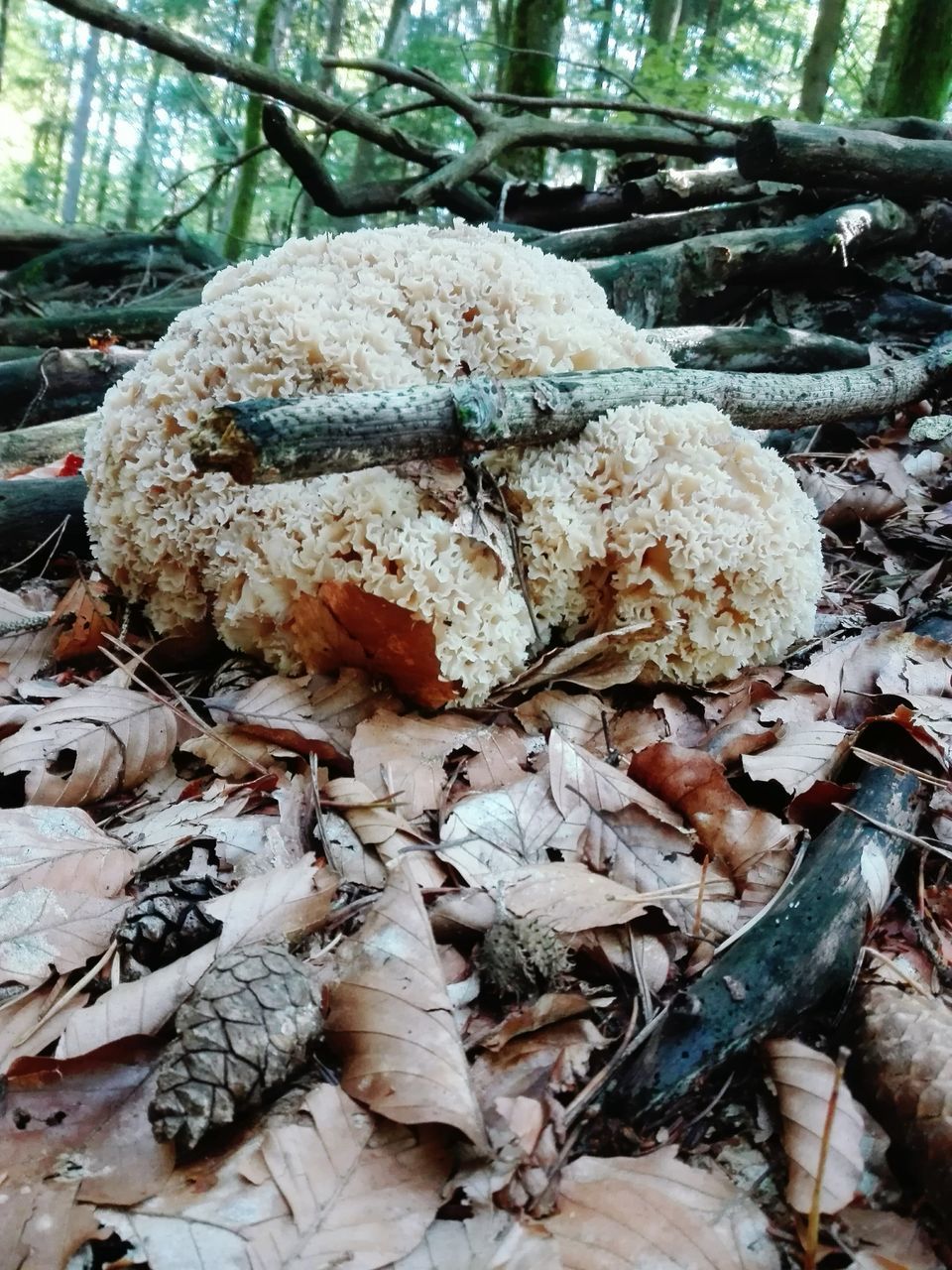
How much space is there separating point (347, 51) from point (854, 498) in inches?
1029

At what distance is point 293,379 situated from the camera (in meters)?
3.04

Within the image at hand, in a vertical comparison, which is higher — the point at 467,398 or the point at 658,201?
the point at 658,201

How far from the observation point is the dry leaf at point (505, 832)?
7.09 ft

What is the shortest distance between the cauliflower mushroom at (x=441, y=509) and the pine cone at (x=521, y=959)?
118 cm

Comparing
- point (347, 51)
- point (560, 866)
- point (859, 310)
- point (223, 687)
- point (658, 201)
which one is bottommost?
point (223, 687)

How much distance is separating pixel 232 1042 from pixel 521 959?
22.3 inches

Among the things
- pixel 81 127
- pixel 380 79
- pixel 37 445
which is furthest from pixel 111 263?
pixel 81 127

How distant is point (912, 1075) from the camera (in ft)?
A: 5.01

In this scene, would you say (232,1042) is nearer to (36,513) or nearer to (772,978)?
(772,978)

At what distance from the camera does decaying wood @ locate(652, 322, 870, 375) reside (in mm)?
5113

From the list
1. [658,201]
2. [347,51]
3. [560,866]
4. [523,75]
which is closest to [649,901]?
[560,866]

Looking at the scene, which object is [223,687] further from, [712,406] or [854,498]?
[854,498]

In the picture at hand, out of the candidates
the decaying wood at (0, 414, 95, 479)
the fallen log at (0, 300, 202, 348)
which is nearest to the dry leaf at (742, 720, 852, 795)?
the decaying wood at (0, 414, 95, 479)

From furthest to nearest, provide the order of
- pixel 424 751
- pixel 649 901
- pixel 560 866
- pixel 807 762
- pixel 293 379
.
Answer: pixel 293 379, pixel 424 751, pixel 807 762, pixel 560 866, pixel 649 901
